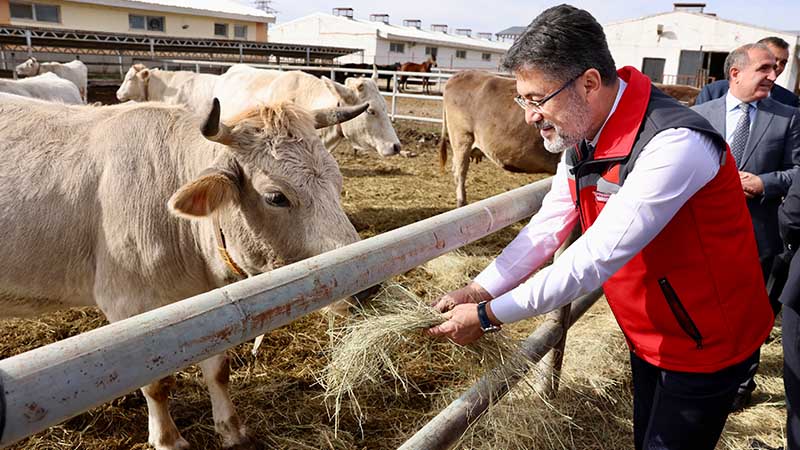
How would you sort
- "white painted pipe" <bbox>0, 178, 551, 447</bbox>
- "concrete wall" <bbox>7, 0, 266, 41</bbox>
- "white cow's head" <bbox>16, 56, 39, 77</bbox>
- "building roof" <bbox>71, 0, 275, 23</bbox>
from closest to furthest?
"white painted pipe" <bbox>0, 178, 551, 447</bbox> < "white cow's head" <bbox>16, 56, 39, 77</bbox> < "concrete wall" <bbox>7, 0, 266, 41</bbox> < "building roof" <bbox>71, 0, 275, 23</bbox>

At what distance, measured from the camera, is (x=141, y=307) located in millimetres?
2699

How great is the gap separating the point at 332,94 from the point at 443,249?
5.33 metres

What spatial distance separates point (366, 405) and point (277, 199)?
4.24ft

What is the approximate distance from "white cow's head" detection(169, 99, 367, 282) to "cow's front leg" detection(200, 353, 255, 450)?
61cm

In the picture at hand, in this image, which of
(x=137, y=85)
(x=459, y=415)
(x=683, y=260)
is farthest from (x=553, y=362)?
(x=137, y=85)

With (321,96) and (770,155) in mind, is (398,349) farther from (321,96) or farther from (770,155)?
(321,96)

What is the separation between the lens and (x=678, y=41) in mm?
31969

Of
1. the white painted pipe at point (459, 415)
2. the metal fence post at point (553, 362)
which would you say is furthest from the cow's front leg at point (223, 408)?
the metal fence post at point (553, 362)

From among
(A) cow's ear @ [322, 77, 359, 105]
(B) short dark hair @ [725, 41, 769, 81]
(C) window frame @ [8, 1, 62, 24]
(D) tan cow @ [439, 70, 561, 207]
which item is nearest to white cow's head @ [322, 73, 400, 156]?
(A) cow's ear @ [322, 77, 359, 105]

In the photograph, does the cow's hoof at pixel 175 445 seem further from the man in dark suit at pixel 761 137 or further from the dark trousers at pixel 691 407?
the man in dark suit at pixel 761 137

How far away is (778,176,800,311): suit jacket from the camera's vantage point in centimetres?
222

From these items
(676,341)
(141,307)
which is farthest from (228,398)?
(676,341)

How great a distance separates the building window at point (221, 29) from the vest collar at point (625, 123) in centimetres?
3466

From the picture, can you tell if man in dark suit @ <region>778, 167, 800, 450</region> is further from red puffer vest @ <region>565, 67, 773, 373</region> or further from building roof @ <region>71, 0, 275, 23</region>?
building roof @ <region>71, 0, 275, 23</region>
